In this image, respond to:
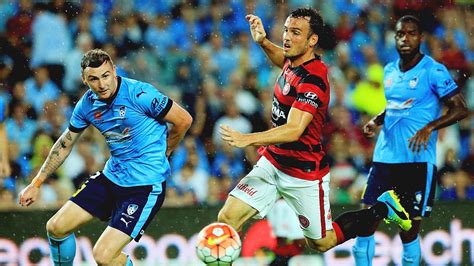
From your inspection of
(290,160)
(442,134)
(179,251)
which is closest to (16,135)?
(179,251)

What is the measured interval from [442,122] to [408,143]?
0.33 m

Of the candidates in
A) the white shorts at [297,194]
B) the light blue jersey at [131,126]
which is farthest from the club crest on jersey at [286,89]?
the light blue jersey at [131,126]

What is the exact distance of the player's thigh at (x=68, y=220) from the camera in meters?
6.59

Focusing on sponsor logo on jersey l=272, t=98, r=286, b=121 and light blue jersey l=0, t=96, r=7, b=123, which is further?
light blue jersey l=0, t=96, r=7, b=123

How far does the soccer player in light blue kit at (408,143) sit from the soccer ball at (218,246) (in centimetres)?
137

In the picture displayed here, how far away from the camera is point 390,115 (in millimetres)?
7656

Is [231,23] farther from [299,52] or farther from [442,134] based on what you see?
[299,52]

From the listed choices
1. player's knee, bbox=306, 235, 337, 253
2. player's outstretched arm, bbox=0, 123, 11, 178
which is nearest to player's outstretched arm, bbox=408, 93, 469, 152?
player's knee, bbox=306, 235, 337, 253

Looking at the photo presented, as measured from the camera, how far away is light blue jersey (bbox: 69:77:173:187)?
6.61 metres

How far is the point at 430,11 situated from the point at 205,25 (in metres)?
2.76

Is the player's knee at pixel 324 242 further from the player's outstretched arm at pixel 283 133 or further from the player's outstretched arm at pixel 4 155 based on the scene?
the player's outstretched arm at pixel 4 155

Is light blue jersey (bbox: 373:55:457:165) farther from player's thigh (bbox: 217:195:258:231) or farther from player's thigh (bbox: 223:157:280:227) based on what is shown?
player's thigh (bbox: 217:195:258:231)

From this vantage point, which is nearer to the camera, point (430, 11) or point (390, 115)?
point (390, 115)

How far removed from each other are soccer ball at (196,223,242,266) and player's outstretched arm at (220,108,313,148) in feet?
2.50
